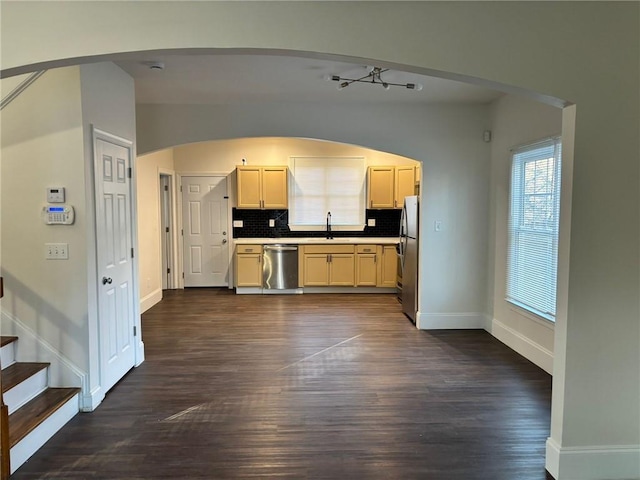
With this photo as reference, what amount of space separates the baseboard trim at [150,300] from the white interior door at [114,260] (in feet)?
6.96

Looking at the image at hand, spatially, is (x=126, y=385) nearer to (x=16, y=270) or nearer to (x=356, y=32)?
(x=16, y=270)

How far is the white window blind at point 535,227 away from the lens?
3785 millimetres

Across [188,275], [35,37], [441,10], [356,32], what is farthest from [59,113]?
[188,275]

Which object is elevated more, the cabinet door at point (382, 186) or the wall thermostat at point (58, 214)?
the cabinet door at point (382, 186)

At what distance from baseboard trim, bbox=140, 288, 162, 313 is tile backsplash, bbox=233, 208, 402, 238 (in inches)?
69.4

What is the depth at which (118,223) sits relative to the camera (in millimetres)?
3637

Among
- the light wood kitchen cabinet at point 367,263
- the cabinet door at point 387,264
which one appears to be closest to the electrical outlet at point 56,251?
the light wood kitchen cabinet at point 367,263

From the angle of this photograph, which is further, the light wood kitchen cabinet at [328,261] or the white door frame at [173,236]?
the white door frame at [173,236]

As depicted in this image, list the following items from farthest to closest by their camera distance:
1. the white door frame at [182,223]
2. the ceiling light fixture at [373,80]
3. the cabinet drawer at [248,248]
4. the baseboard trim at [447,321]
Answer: the white door frame at [182,223], the cabinet drawer at [248,248], the baseboard trim at [447,321], the ceiling light fixture at [373,80]

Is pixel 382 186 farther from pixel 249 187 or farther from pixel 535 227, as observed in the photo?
pixel 535 227

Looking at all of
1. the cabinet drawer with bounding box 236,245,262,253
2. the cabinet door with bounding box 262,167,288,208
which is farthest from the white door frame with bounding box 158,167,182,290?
the cabinet door with bounding box 262,167,288,208

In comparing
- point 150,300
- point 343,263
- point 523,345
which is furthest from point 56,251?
point 343,263

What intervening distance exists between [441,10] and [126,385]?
354 cm

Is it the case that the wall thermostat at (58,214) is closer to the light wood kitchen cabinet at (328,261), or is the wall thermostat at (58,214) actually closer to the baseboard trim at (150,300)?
the baseboard trim at (150,300)
